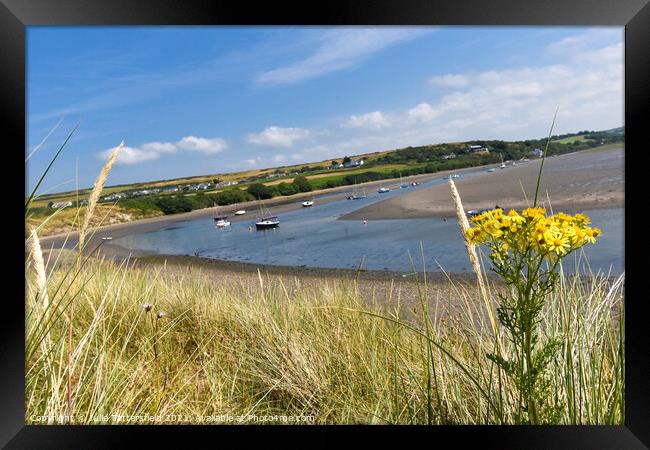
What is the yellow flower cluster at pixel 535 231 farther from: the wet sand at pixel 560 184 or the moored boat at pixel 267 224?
the moored boat at pixel 267 224

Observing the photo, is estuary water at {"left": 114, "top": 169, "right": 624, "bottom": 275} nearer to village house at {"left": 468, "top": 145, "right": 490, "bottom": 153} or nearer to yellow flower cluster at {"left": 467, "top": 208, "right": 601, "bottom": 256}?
village house at {"left": 468, "top": 145, "right": 490, "bottom": 153}

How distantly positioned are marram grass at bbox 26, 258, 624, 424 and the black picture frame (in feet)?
0.21

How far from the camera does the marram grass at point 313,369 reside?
1.70 metres

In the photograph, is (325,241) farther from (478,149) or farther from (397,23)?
(397,23)

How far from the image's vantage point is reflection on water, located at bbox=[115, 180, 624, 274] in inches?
274

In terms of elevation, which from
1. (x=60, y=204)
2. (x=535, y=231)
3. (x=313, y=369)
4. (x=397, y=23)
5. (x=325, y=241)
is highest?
(x=397, y=23)

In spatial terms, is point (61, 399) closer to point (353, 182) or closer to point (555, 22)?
point (555, 22)

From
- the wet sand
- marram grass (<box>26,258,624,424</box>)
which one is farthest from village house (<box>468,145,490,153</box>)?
marram grass (<box>26,258,624,424</box>)

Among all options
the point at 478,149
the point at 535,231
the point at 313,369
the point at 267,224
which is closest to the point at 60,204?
the point at 313,369

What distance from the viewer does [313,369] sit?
7.28 ft

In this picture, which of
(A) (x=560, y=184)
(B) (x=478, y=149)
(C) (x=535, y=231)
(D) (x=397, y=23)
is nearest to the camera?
(C) (x=535, y=231)

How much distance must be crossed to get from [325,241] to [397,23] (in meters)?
7.93

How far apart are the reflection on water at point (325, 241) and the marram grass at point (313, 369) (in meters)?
4.17

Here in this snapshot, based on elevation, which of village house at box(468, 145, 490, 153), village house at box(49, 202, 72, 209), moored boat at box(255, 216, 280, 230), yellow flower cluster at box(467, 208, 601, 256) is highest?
village house at box(468, 145, 490, 153)
